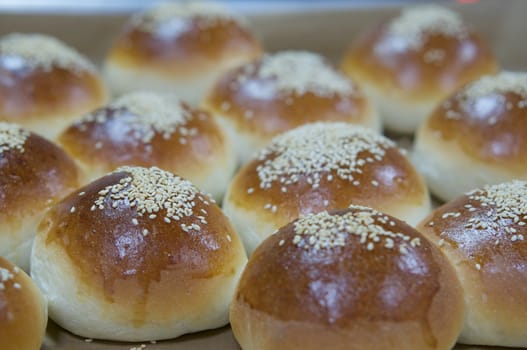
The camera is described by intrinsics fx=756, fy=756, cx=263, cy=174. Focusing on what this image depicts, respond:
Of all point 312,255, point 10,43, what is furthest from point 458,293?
point 10,43

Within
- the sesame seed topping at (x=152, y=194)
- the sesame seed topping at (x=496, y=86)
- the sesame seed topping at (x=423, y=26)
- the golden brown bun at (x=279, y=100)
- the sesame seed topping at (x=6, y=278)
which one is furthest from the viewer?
the sesame seed topping at (x=423, y=26)

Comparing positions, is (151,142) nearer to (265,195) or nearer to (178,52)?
(265,195)

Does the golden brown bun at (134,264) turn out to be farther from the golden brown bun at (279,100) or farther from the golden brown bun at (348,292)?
the golden brown bun at (279,100)

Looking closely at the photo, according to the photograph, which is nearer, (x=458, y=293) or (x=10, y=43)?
(x=458, y=293)

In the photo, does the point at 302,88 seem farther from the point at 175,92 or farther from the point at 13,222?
the point at 13,222

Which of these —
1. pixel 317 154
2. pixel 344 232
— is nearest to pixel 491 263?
pixel 344 232

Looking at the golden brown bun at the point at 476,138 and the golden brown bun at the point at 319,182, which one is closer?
the golden brown bun at the point at 319,182

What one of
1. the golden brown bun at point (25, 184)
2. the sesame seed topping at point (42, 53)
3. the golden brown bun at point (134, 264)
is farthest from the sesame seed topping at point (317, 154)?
the sesame seed topping at point (42, 53)

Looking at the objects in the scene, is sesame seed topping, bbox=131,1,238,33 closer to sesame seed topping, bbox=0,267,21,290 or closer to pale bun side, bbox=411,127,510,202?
pale bun side, bbox=411,127,510,202
